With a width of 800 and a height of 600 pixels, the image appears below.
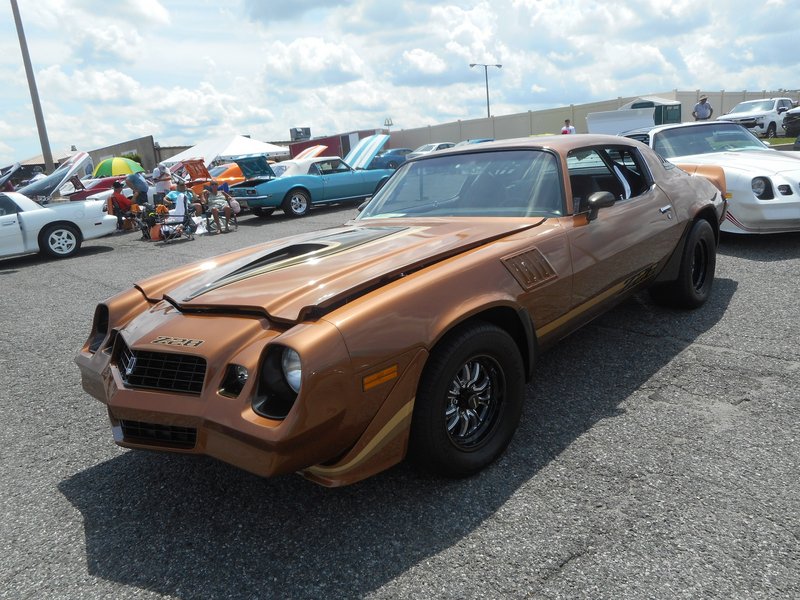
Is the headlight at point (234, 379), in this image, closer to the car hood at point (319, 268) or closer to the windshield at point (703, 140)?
the car hood at point (319, 268)

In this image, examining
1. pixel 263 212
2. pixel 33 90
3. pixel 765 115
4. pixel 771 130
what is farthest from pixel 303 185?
pixel 771 130

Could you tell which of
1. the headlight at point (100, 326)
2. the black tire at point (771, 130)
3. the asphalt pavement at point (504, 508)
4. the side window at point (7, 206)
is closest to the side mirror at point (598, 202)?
the asphalt pavement at point (504, 508)

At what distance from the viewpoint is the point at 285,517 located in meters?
2.37

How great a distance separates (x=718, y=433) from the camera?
275 cm

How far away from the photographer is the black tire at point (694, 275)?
4.19 metres

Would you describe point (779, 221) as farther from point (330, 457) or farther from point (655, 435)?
point (330, 457)

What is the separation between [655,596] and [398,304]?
1.27 meters

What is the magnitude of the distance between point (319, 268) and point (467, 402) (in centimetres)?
87

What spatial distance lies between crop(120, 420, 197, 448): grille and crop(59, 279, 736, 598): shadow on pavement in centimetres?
40

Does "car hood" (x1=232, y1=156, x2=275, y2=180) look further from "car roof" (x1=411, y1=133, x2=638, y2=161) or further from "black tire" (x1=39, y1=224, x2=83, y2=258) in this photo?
"car roof" (x1=411, y1=133, x2=638, y2=161)

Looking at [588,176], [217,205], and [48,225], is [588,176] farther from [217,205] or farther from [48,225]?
[217,205]

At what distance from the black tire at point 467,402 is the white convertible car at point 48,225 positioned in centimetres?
1070

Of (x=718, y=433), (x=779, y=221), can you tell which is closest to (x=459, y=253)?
(x=718, y=433)

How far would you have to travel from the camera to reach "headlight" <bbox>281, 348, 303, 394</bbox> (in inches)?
79.0
